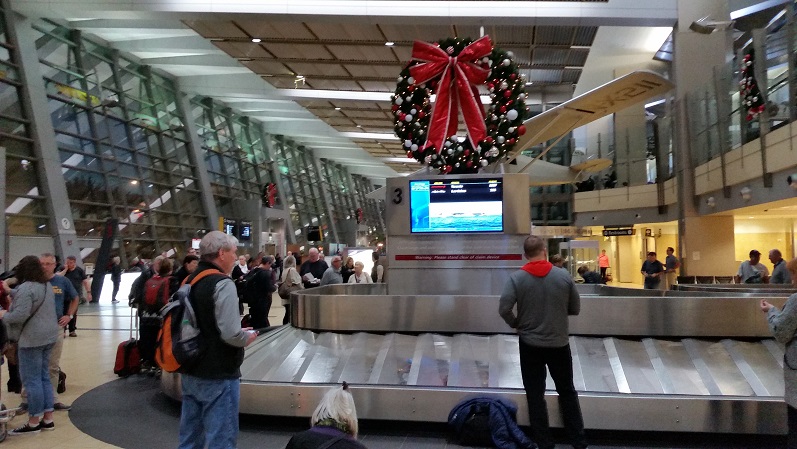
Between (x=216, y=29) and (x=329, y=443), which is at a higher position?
(x=216, y=29)

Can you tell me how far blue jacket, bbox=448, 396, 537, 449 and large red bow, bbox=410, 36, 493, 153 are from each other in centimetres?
478

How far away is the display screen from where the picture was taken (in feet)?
25.6

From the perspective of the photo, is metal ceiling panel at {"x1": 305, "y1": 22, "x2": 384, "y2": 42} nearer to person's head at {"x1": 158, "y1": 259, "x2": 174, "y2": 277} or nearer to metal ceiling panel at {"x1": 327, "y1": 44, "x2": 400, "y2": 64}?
metal ceiling panel at {"x1": 327, "y1": 44, "x2": 400, "y2": 64}

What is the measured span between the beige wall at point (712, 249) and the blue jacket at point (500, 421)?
50.6 feet

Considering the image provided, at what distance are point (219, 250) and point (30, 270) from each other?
9.33 ft

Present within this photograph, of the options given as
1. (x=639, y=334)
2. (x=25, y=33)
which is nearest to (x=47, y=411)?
(x=639, y=334)

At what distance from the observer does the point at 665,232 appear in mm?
28969

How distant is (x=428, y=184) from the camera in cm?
791

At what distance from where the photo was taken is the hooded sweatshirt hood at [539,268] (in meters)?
4.33

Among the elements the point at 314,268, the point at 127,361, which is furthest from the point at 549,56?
the point at 127,361

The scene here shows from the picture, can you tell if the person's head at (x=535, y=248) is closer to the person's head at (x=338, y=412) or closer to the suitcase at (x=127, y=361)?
the person's head at (x=338, y=412)

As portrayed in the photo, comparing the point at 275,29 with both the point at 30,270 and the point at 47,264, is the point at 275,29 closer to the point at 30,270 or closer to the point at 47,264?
the point at 47,264

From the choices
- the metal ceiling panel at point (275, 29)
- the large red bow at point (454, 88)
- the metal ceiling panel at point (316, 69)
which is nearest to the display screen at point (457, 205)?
the large red bow at point (454, 88)

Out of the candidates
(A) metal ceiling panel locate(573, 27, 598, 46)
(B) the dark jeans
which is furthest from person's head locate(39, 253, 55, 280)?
(A) metal ceiling panel locate(573, 27, 598, 46)
